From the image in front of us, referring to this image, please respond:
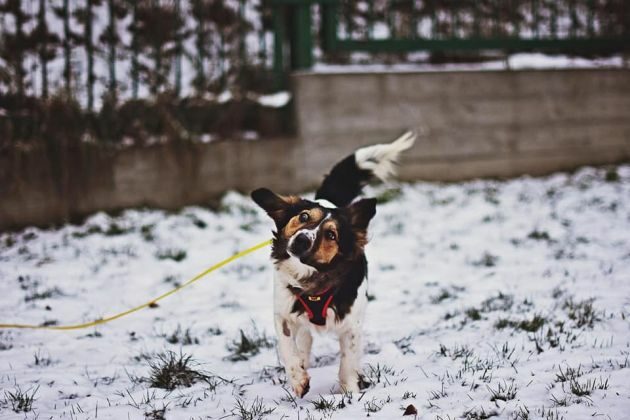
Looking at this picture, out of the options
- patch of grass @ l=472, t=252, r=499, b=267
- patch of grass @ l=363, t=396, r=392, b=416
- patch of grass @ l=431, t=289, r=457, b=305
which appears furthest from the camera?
patch of grass @ l=472, t=252, r=499, b=267

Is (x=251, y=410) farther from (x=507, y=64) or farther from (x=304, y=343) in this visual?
(x=507, y=64)

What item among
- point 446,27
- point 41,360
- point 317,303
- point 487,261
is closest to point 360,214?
point 317,303

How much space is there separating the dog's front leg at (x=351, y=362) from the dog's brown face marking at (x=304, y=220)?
0.58m

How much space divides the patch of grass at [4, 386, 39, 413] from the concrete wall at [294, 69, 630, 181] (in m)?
4.83

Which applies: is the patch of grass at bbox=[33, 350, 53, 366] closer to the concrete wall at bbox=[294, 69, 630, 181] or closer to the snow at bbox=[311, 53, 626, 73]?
the concrete wall at bbox=[294, 69, 630, 181]

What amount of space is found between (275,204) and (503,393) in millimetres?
1369

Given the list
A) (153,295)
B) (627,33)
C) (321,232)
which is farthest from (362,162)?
(627,33)

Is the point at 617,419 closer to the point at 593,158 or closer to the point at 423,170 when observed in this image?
the point at 423,170

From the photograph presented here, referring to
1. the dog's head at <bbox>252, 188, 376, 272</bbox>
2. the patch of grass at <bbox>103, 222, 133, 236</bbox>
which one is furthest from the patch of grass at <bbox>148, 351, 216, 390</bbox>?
→ the patch of grass at <bbox>103, 222, 133, 236</bbox>

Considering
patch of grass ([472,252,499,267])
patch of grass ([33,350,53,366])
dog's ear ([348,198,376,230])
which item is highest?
dog's ear ([348,198,376,230])

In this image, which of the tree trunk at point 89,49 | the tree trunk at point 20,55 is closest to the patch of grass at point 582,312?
the tree trunk at point 89,49

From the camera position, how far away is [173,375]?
3145 mm

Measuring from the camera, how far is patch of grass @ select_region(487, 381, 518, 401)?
107 inches

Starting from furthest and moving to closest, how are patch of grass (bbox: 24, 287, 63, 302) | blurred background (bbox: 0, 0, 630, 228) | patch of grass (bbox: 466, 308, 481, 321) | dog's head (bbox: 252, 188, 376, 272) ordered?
blurred background (bbox: 0, 0, 630, 228) → patch of grass (bbox: 24, 287, 63, 302) → patch of grass (bbox: 466, 308, 481, 321) → dog's head (bbox: 252, 188, 376, 272)
